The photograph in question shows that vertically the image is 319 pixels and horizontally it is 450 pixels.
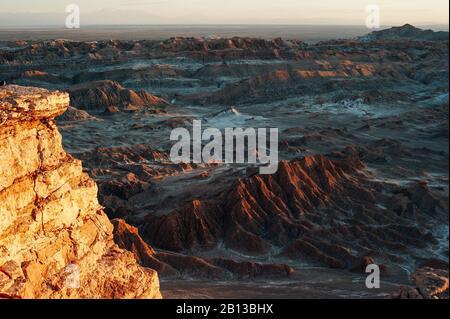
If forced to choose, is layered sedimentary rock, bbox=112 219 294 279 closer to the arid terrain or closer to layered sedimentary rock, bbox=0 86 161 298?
the arid terrain

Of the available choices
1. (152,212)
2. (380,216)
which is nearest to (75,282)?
(152,212)

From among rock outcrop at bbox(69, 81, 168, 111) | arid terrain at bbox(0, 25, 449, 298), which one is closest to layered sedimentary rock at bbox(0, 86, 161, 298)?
arid terrain at bbox(0, 25, 449, 298)

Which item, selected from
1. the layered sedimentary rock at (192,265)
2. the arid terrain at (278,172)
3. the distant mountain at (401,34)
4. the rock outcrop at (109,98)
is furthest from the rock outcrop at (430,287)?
the distant mountain at (401,34)

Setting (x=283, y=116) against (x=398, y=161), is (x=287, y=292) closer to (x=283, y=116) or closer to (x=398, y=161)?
(x=398, y=161)

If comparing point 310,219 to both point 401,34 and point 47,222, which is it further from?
point 401,34

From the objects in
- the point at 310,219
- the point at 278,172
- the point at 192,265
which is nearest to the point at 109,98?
the point at 278,172

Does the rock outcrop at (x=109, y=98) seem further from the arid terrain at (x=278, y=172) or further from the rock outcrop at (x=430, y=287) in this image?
the rock outcrop at (x=430, y=287)
